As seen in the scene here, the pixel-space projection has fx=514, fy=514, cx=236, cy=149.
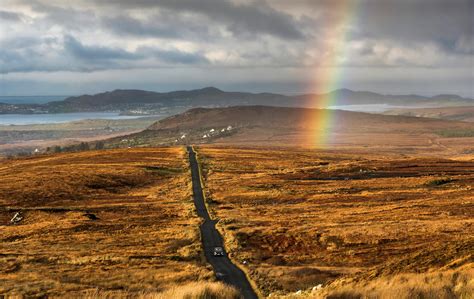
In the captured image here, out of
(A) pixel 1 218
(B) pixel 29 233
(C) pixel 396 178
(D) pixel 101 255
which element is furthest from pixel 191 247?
(C) pixel 396 178

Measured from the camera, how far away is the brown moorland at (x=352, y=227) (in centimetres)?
2500

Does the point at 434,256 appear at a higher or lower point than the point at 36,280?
higher

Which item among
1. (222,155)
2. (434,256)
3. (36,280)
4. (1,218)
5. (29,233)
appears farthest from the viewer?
(222,155)

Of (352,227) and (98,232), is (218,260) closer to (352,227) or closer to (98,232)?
(352,227)

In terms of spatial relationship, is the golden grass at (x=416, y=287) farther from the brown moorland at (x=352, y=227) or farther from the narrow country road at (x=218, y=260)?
the narrow country road at (x=218, y=260)

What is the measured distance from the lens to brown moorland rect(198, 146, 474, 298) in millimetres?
25000

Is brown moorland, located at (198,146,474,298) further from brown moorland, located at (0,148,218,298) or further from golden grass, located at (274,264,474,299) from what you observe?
brown moorland, located at (0,148,218,298)

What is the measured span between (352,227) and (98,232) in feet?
104

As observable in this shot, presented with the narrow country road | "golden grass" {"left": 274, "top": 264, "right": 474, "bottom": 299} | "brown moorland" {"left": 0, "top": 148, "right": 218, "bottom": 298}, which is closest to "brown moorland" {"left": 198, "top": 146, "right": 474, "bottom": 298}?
"golden grass" {"left": 274, "top": 264, "right": 474, "bottom": 299}

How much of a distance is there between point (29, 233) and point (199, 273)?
115 ft

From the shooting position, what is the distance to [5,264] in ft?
151

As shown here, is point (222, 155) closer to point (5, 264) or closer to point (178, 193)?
point (178, 193)

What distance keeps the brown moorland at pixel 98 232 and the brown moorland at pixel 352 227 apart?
6.00 metres

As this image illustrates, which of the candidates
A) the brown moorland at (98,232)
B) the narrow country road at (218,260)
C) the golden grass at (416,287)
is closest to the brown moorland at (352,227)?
the golden grass at (416,287)
